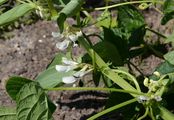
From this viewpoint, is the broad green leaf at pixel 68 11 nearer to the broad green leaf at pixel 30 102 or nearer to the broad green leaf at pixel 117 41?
the broad green leaf at pixel 30 102

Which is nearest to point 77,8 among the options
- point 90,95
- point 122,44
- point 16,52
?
point 122,44

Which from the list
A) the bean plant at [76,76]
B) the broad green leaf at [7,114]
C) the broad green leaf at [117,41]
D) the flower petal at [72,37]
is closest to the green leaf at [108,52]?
the bean plant at [76,76]

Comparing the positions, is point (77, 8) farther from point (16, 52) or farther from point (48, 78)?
point (16, 52)

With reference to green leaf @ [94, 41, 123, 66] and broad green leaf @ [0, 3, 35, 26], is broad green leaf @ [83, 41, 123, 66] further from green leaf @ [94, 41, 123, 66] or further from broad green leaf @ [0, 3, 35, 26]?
broad green leaf @ [0, 3, 35, 26]

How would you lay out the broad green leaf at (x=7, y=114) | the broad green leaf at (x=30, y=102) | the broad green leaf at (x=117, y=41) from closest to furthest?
the broad green leaf at (x=30, y=102), the broad green leaf at (x=7, y=114), the broad green leaf at (x=117, y=41)

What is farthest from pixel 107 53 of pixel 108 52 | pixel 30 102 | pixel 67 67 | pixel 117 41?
pixel 30 102

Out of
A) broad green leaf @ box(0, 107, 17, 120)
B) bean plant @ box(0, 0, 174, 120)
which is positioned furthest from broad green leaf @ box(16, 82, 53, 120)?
broad green leaf @ box(0, 107, 17, 120)
